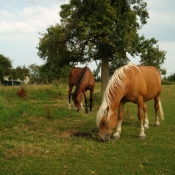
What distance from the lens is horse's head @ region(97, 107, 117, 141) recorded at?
17.9 ft

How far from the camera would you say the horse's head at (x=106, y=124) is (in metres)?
5.46

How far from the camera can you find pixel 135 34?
50.8 ft

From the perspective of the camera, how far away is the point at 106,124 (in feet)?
17.9

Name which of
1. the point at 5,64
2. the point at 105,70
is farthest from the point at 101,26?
the point at 5,64

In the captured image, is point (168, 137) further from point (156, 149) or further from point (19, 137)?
point (19, 137)

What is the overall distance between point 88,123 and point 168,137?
260cm

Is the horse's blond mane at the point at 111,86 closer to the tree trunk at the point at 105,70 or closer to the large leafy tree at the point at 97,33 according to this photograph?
the large leafy tree at the point at 97,33

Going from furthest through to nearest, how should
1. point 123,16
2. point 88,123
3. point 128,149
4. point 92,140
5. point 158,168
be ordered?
point 123,16 < point 88,123 < point 92,140 < point 128,149 < point 158,168

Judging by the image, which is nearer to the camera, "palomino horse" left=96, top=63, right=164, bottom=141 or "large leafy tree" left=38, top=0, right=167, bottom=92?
"palomino horse" left=96, top=63, right=164, bottom=141

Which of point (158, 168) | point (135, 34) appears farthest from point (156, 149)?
point (135, 34)

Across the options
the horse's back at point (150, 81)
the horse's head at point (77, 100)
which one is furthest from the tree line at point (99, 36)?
the horse's back at point (150, 81)

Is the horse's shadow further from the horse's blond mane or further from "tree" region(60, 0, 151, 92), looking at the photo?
"tree" region(60, 0, 151, 92)

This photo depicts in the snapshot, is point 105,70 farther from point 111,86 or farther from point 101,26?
point 111,86

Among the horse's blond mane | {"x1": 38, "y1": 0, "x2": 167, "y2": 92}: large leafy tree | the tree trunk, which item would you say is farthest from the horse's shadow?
the tree trunk
